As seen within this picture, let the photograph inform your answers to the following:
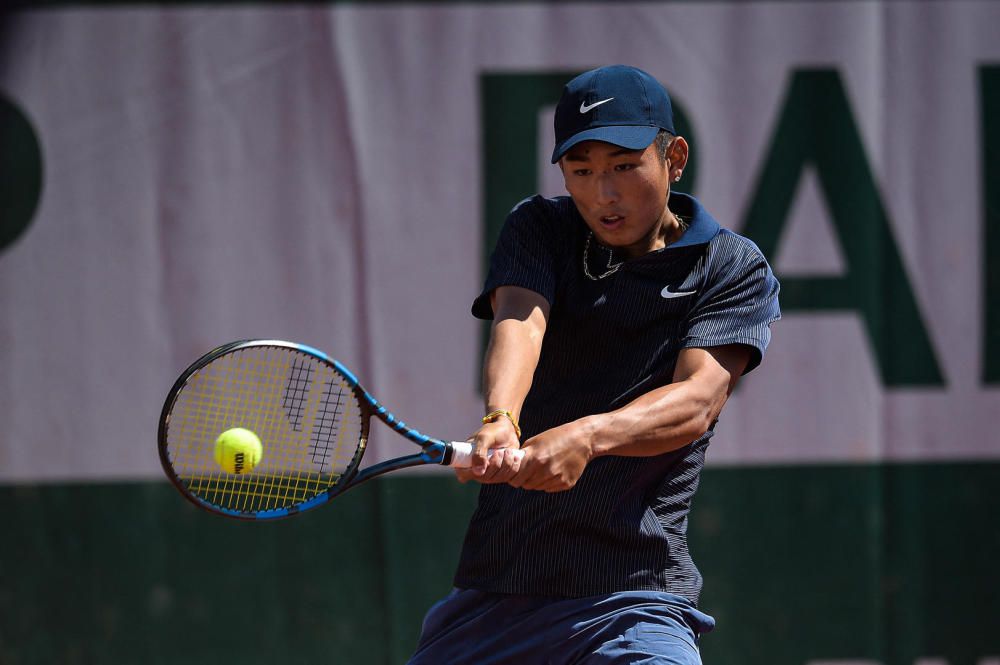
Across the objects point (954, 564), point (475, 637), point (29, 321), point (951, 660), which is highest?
point (29, 321)

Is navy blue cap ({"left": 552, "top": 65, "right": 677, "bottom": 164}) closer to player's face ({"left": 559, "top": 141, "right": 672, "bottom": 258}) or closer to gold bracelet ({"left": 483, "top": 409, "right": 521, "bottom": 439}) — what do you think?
player's face ({"left": 559, "top": 141, "right": 672, "bottom": 258})

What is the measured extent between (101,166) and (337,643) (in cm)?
208

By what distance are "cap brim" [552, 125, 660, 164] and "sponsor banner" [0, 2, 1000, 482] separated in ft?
7.25

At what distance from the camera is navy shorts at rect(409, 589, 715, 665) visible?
95.0 inches

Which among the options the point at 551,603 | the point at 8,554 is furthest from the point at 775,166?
the point at 8,554

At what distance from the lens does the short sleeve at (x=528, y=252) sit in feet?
8.53

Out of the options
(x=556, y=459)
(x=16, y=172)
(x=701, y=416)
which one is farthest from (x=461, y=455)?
(x=16, y=172)

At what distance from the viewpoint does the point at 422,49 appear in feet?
15.3

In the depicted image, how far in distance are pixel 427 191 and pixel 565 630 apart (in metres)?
2.53

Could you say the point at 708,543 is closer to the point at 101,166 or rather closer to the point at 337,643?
the point at 337,643

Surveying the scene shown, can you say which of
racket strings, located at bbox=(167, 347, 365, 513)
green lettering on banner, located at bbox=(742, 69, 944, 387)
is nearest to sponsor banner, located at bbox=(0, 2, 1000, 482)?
green lettering on banner, located at bbox=(742, 69, 944, 387)

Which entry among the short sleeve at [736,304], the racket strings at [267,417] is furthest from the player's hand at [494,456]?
the racket strings at [267,417]

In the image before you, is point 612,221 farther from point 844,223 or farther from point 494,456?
point 844,223

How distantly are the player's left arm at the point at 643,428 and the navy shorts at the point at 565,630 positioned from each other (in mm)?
311
